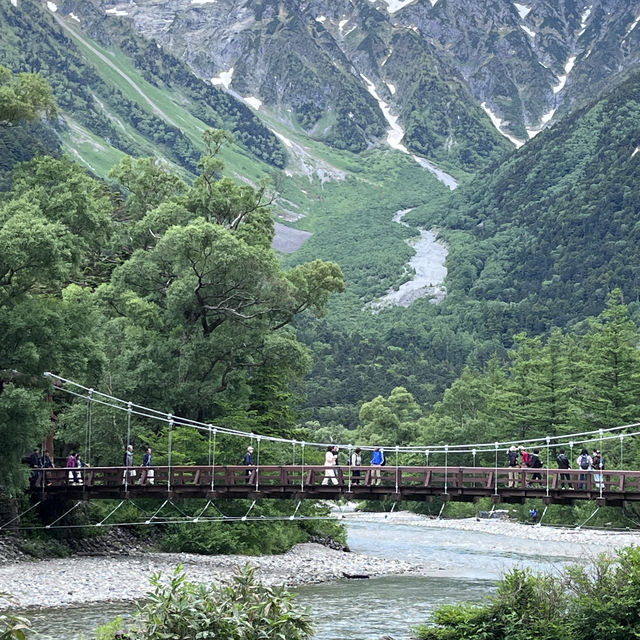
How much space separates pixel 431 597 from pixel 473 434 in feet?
142

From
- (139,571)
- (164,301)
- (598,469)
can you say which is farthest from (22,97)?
(598,469)

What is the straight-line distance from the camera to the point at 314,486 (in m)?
32.5

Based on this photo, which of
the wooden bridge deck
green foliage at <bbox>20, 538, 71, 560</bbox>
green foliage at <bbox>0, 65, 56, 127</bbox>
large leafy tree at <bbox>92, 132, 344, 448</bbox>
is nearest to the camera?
the wooden bridge deck

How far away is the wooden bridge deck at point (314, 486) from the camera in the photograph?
102 feet

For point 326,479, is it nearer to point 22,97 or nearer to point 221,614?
point 221,614

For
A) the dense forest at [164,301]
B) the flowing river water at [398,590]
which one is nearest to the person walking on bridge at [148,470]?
the dense forest at [164,301]

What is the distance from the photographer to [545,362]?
62594 millimetres

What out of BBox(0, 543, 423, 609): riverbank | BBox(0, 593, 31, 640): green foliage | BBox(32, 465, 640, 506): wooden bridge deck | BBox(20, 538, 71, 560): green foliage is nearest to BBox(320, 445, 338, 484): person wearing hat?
BBox(32, 465, 640, 506): wooden bridge deck

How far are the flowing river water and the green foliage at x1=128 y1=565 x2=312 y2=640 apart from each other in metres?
1.85

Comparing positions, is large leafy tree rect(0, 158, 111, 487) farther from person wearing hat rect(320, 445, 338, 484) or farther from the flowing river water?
person wearing hat rect(320, 445, 338, 484)

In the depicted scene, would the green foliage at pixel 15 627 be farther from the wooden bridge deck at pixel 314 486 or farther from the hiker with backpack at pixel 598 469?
the hiker with backpack at pixel 598 469

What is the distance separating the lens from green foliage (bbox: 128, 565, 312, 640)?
16422 millimetres

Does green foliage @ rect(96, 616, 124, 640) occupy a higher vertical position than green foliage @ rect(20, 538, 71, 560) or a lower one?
lower

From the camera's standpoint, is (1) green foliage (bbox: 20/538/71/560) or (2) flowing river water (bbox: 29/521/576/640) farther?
(1) green foliage (bbox: 20/538/71/560)
